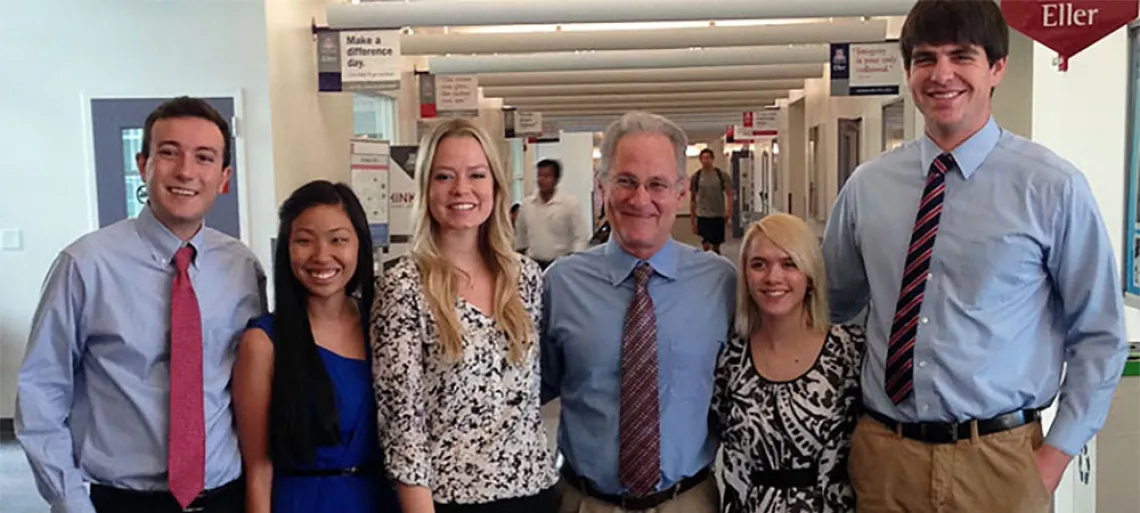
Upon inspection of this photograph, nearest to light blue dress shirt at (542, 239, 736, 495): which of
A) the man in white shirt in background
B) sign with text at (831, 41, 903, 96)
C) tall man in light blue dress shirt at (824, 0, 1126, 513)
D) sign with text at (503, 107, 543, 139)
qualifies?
tall man in light blue dress shirt at (824, 0, 1126, 513)

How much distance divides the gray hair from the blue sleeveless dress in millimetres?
740

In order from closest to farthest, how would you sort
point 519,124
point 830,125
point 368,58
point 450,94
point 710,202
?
point 368,58, point 450,94, point 830,125, point 710,202, point 519,124

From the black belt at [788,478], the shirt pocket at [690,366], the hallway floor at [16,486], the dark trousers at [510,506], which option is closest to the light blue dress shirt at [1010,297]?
the black belt at [788,478]

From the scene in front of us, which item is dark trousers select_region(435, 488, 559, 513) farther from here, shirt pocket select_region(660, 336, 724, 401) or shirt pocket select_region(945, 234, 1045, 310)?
shirt pocket select_region(945, 234, 1045, 310)

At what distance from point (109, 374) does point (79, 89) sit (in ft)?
16.1

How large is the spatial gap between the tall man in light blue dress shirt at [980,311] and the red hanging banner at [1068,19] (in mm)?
2113

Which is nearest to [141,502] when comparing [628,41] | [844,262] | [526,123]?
[844,262]

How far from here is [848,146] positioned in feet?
37.6

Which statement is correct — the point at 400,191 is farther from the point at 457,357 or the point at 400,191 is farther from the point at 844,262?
the point at 457,357

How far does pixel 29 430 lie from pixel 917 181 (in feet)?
6.62

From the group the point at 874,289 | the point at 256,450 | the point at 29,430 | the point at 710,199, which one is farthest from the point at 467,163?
the point at 710,199

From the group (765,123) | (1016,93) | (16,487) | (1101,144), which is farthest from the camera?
(765,123)

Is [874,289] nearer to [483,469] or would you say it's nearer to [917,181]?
[917,181]

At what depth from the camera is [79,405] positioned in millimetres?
2273
